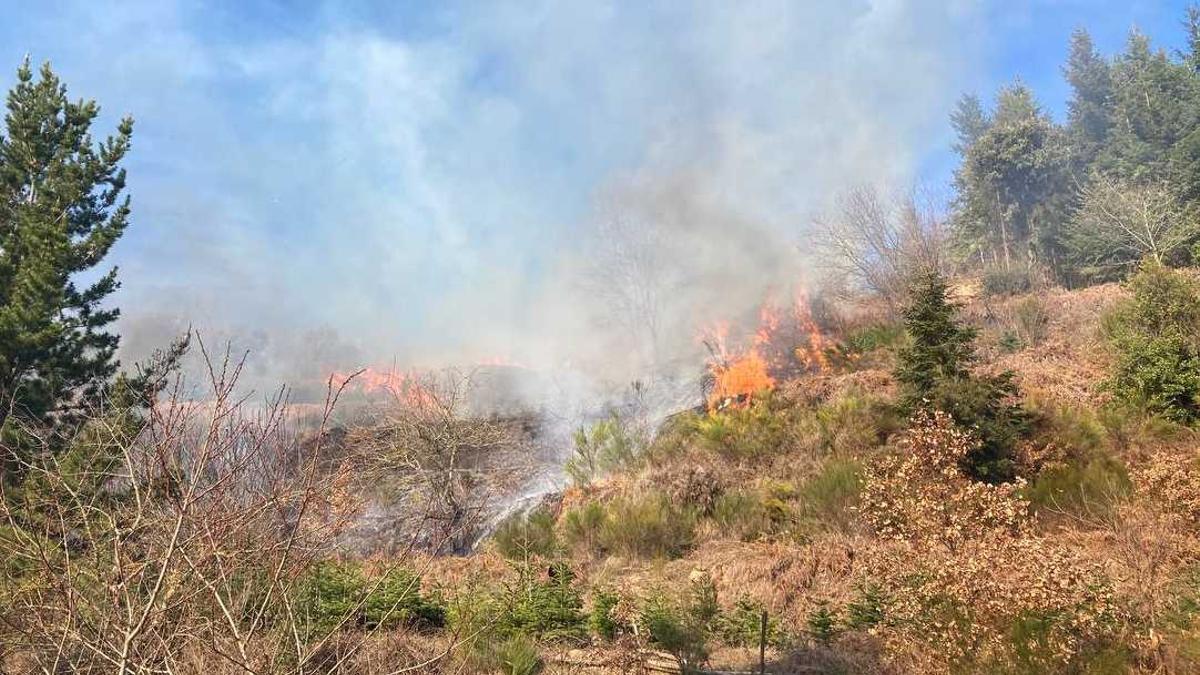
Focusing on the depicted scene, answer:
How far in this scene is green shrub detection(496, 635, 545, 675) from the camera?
5.27m

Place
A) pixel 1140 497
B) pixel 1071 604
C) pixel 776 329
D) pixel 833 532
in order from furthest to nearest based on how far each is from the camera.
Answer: pixel 776 329 → pixel 833 532 → pixel 1140 497 → pixel 1071 604

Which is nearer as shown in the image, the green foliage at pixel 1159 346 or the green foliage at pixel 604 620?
the green foliage at pixel 604 620

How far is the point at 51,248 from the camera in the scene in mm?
11945

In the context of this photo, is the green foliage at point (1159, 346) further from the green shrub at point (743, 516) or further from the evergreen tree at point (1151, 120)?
the evergreen tree at point (1151, 120)

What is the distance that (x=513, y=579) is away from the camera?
870 cm

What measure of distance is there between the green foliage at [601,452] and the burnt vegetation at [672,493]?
108 mm

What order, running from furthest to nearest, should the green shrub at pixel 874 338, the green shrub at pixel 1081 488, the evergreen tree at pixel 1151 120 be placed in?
the evergreen tree at pixel 1151 120, the green shrub at pixel 874 338, the green shrub at pixel 1081 488

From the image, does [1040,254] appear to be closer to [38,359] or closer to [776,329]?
[776,329]

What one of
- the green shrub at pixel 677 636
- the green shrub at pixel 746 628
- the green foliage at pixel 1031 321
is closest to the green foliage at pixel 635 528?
the green shrub at pixel 746 628

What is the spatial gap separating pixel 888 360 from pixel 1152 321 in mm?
4978

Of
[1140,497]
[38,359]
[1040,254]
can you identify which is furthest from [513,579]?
[1040,254]

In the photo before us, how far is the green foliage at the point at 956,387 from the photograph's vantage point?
28.7 feet

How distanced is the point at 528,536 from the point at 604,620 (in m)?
5.05

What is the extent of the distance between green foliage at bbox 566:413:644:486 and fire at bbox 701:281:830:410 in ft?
9.15
